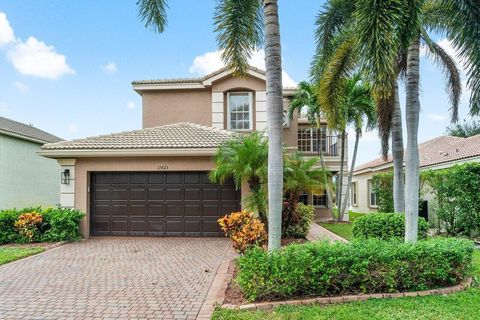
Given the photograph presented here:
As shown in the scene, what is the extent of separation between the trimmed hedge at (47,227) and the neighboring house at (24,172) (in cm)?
656

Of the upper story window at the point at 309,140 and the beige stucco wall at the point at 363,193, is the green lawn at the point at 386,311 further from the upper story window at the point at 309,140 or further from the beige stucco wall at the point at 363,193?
the beige stucco wall at the point at 363,193

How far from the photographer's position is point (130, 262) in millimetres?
9477

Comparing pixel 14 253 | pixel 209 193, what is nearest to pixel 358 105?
Answer: pixel 209 193

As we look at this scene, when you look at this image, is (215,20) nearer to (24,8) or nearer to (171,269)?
(171,269)

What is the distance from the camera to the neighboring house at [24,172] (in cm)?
1847

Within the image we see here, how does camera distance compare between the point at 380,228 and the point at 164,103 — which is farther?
the point at 164,103

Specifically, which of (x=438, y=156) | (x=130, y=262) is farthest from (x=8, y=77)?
(x=438, y=156)

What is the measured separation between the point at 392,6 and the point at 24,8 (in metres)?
16.6

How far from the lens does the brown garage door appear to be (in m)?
13.8

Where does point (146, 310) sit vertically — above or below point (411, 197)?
below

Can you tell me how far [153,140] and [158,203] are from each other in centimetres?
252

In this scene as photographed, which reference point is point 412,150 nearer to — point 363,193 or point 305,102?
point 305,102

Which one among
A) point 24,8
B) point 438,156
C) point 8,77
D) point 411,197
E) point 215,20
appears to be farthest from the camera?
point 8,77

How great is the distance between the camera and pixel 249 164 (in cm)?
1131
